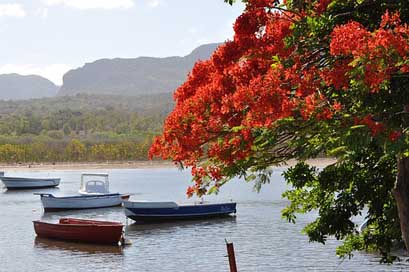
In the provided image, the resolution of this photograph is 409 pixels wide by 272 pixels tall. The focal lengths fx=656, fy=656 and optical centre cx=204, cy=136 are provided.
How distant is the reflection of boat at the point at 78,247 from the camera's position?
4116 centimetres

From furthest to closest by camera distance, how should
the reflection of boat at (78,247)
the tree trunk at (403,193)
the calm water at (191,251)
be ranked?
the reflection of boat at (78,247)
the calm water at (191,251)
the tree trunk at (403,193)

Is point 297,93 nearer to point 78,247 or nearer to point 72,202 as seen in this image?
point 78,247

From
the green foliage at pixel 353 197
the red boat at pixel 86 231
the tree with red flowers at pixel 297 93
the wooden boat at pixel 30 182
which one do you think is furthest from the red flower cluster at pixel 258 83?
the wooden boat at pixel 30 182

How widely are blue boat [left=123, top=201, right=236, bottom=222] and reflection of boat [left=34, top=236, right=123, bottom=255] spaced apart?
398 inches

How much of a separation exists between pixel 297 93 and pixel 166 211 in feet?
160

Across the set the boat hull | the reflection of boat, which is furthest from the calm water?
the boat hull

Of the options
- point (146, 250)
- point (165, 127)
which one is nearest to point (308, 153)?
point (165, 127)

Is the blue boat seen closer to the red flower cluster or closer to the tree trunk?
the tree trunk

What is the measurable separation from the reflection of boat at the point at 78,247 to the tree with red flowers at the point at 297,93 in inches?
1216

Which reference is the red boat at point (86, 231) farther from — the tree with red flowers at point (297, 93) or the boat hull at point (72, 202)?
the tree with red flowers at point (297, 93)

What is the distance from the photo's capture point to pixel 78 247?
42688mm

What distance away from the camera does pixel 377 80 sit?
7.07m

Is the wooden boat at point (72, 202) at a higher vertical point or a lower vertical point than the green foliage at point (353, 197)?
lower

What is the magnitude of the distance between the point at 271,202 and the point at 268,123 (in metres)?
71.1
